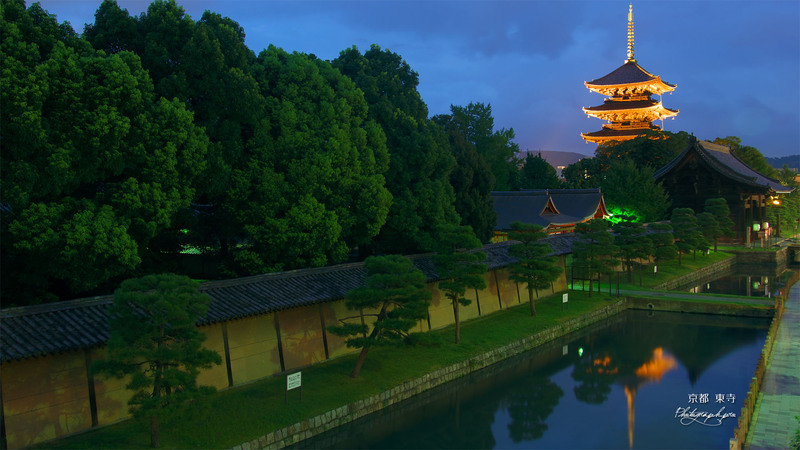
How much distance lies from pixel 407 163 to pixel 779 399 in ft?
60.2

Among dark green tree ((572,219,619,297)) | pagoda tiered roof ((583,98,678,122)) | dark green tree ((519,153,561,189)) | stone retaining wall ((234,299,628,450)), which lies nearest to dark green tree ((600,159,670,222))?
dark green tree ((519,153,561,189))

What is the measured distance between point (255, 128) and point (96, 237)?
8389 millimetres

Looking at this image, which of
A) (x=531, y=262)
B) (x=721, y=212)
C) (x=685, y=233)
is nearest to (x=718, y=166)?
(x=721, y=212)

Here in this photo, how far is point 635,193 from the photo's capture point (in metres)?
61.2

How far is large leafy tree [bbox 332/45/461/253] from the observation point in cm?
2994

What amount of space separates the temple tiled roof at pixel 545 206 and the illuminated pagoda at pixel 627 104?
30.2 metres

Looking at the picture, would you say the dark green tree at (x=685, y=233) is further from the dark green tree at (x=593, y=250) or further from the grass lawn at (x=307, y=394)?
the grass lawn at (x=307, y=394)

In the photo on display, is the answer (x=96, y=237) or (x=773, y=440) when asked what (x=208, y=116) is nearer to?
(x=96, y=237)

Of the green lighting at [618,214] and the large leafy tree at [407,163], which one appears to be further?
the green lighting at [618,214]

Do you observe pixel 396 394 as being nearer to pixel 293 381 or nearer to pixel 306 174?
pixel 293 381

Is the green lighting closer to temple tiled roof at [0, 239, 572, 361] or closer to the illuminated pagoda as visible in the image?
the illuminated pagoda

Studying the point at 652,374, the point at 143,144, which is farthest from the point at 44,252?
the point at 652,374

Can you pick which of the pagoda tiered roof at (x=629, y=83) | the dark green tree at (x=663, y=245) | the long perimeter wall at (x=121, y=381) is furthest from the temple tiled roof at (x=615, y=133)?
the long perimeter wall at (x=121, y=381)

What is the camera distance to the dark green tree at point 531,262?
30031mm
